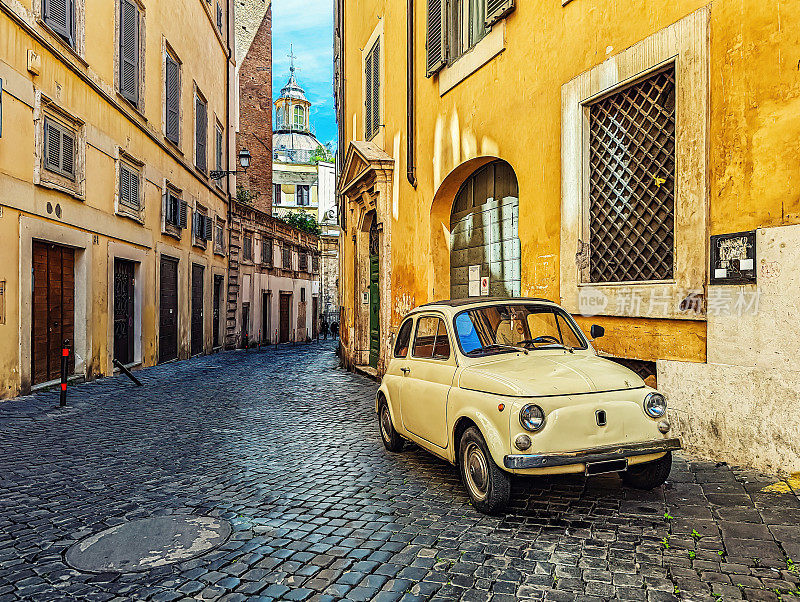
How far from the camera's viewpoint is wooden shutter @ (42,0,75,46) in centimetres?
1053

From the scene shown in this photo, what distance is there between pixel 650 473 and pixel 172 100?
55.2 feet

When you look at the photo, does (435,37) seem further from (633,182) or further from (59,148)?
(59,148)

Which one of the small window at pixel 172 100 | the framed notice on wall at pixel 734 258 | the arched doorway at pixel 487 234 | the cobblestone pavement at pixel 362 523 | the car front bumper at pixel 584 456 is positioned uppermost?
the small window at pixel 172 100

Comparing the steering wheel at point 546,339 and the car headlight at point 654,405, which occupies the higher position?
the steering wheel at point 546,339

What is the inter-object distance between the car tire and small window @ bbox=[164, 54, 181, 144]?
13035mm

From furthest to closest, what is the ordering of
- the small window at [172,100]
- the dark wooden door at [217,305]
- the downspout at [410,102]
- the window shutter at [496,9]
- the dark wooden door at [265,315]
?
the dark wooden door at [265,315] < the dark wooden door at [217,305] < the small window at [172,100] < the downspout at [410,102] < the window shutter at [496,9]

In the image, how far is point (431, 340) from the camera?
5801mm

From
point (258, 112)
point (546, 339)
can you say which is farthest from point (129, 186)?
point (258, 112)

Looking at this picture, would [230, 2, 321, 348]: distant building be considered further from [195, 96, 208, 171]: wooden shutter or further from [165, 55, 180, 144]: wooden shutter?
[165, 55, 180, 144]: wooden shutter

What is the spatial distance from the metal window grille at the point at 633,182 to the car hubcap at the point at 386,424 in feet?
9.48

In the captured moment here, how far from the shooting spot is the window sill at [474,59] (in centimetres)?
924

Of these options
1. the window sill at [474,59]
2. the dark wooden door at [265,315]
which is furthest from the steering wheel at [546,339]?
the dark wooden door at [265,315]

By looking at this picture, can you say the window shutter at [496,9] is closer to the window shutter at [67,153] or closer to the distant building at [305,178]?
the window shutter at [67,153]

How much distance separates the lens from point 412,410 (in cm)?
577
